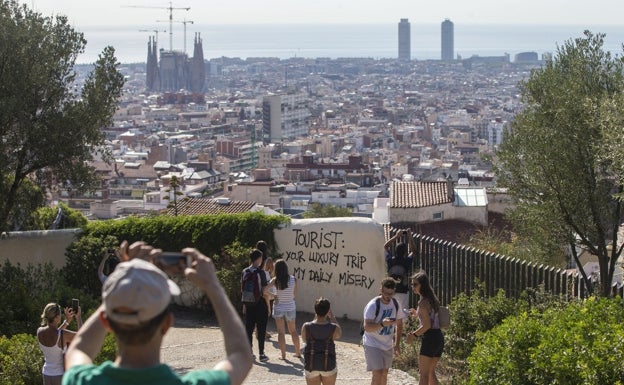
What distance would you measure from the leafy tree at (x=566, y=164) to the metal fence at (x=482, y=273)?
113cm

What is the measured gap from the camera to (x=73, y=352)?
2.71 m

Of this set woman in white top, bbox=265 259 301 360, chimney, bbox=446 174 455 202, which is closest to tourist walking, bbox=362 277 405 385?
woman in white top, bbox=265 259 301 360

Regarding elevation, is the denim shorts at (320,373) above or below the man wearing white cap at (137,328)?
below

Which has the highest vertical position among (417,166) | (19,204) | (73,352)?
(73,352)

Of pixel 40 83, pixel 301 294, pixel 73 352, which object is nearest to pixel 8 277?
pixel 40 83

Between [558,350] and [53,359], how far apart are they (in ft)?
9.17

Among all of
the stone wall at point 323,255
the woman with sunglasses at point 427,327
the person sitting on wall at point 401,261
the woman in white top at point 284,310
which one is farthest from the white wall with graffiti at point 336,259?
the woman with sunglasses at point 427,327

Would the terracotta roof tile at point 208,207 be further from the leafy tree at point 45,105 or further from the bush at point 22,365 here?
the bush at point 22,365

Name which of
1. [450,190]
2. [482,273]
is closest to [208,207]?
[450,190]

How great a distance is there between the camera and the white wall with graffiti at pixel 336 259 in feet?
37.1

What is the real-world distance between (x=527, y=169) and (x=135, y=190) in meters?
116

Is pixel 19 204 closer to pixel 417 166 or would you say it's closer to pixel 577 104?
pixel 577 104

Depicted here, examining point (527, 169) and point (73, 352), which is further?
point (527, 169)

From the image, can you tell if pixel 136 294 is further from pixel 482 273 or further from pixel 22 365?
pixel 482 273
